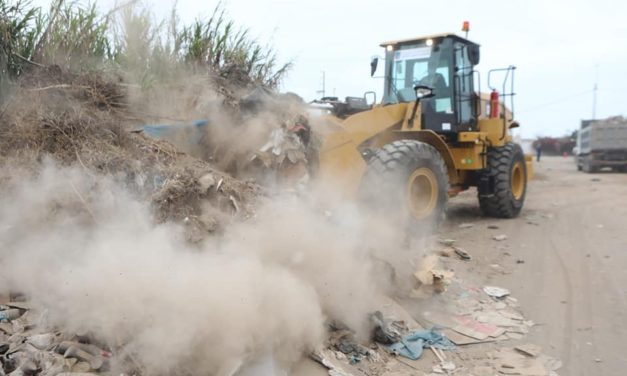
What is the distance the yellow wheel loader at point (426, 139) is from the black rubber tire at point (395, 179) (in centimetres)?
1

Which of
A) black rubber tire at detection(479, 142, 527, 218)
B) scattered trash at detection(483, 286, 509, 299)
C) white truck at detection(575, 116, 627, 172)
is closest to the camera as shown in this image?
scattered trash at detection(483, 286, 509, 299)

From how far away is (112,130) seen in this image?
432cm

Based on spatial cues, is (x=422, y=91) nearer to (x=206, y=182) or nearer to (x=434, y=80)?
(x=434, y=80)

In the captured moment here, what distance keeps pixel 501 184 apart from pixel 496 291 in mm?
3322

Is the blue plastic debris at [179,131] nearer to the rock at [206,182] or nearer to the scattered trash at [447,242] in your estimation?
the rock at [206,182]

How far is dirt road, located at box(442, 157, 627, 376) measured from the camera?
4.08 metres

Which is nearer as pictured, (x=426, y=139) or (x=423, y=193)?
(x=423, y=193)

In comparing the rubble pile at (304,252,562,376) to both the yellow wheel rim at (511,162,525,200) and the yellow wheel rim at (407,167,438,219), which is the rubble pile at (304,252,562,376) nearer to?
the yellow wheel rim at (407,167,438,219)

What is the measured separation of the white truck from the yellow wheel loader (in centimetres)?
1198

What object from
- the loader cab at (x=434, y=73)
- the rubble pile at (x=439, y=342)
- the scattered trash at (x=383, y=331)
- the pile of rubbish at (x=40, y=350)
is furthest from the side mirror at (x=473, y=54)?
the pile of rubbish at (x=40, y=350)

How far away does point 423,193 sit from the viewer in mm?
6422

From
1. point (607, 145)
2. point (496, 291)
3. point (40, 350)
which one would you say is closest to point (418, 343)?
point (496, 291)

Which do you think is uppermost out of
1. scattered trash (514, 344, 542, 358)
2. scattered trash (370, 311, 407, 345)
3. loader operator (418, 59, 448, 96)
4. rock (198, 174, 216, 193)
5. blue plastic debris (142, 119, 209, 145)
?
loader operator (418, 59, 448, 96)

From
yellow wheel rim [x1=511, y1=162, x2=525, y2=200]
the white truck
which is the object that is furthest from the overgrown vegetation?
the white truck
